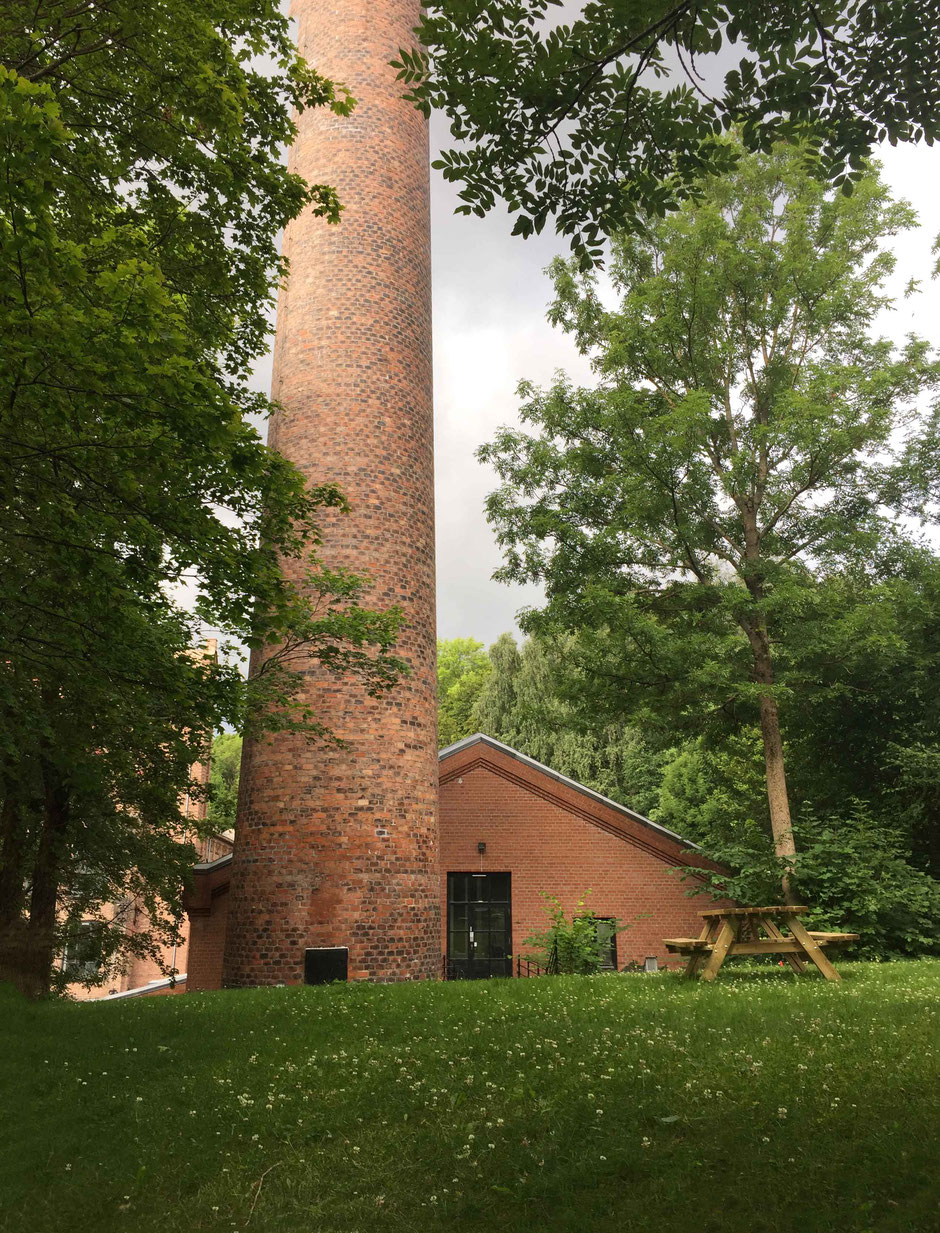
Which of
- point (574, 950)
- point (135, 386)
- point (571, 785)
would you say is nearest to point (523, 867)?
point (571, 785)

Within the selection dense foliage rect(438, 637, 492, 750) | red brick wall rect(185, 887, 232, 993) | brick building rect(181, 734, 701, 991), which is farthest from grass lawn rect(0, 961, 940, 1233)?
dense foliage rect(438, 637, 492, 750)

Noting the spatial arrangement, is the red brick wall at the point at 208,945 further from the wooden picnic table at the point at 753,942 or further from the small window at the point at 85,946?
the wooden picnic table at the point at 753,942

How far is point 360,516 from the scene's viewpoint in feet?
44.6

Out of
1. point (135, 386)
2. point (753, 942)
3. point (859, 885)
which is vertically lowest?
point (753, 942)

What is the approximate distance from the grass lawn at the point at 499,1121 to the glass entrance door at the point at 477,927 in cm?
1038

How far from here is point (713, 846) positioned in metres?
17.9

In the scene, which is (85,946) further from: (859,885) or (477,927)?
(859,885)

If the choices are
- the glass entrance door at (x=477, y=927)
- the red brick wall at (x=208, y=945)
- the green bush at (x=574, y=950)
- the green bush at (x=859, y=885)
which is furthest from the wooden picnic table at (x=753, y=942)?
the red brick wall at (x=208, y=945)

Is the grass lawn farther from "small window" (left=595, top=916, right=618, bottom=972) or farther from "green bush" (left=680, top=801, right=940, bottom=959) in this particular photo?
"green bush" (left=680, top=801, right=940, bottom=959)

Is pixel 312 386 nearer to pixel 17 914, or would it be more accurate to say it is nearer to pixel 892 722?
pixel 17 914

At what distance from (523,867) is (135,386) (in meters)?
15.3

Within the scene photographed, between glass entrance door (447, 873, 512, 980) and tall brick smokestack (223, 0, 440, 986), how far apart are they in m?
5.40

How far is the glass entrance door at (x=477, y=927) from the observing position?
18062mm

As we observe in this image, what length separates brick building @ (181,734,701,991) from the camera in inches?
714
